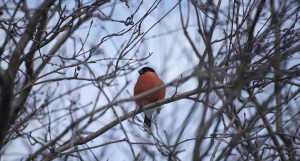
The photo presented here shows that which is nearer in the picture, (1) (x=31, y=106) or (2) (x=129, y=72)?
(2) (x=129, y=72)

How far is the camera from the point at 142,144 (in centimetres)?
366

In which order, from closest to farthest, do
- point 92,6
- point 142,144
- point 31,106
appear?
1. point 142,144
2. point 92,6
3. point 31,106

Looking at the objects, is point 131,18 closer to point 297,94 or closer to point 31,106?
point 297,94

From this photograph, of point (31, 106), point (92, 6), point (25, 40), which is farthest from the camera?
point (31, 106)

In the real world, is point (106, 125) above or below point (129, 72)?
below

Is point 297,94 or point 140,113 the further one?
point 140,113

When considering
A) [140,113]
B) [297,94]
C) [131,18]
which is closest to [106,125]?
[140,113]

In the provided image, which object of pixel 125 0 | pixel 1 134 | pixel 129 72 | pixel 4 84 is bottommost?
pixel 1 134

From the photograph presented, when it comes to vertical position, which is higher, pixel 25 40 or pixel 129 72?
pixel 129 72

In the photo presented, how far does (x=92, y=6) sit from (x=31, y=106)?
2516 millimetres

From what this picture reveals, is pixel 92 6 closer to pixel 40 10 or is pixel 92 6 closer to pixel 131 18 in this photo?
pixel 131 18

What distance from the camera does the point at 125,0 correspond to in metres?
4.18

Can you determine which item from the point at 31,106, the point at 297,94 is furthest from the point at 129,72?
the point at 31,106

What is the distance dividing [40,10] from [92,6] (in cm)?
82
